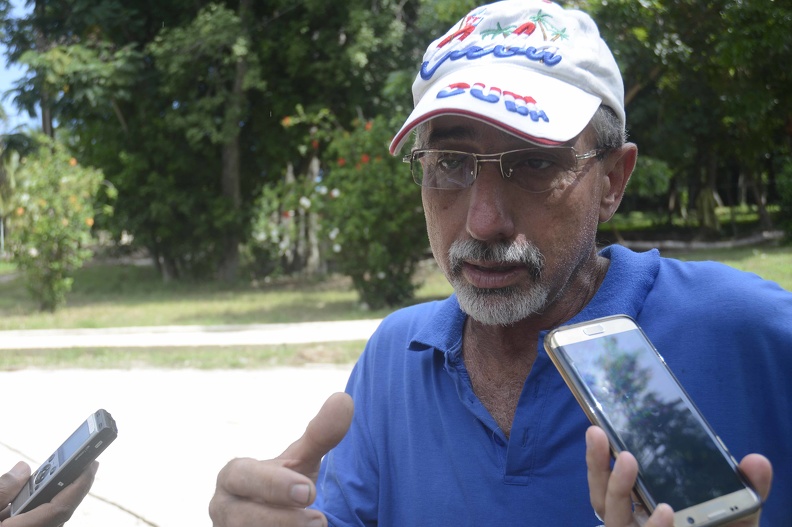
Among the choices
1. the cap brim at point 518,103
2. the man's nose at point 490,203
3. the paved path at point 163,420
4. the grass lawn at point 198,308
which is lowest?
the grass lawn at point 198,308

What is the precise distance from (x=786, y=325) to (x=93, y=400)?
7.05m

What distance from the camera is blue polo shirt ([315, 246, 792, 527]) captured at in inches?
62.6

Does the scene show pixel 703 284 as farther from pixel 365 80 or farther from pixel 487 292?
pixel 365 80

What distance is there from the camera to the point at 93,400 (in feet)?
25.4

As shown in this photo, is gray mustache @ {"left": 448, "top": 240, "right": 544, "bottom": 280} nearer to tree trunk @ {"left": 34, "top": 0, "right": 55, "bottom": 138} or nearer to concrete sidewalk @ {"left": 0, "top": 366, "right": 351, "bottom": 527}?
concrete sidewalk @ {"left": 0, "top": 366, "right": 351, "bottom": 527}

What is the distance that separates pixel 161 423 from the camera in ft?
22.8

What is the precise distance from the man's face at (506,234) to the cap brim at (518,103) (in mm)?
89

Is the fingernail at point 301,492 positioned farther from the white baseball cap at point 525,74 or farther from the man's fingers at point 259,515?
the white baseball cap at point 525,74

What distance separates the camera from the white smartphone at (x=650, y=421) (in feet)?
4.12

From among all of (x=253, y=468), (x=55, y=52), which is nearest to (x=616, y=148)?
(x=253, y=468)

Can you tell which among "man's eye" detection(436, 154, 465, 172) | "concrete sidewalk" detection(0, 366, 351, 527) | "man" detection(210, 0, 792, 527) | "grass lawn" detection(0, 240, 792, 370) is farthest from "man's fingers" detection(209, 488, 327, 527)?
"grass lawn" detection(0, 240, 792, 370)

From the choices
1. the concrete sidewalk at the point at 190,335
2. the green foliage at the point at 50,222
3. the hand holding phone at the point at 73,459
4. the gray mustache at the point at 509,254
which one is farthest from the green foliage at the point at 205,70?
the gray mustache at the point at 509,254

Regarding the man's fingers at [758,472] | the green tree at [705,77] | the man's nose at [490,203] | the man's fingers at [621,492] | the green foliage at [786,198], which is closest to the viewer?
the man's fingers at [621,492]

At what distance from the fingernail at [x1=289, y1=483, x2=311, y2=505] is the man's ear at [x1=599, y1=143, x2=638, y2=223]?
0.94 metres
